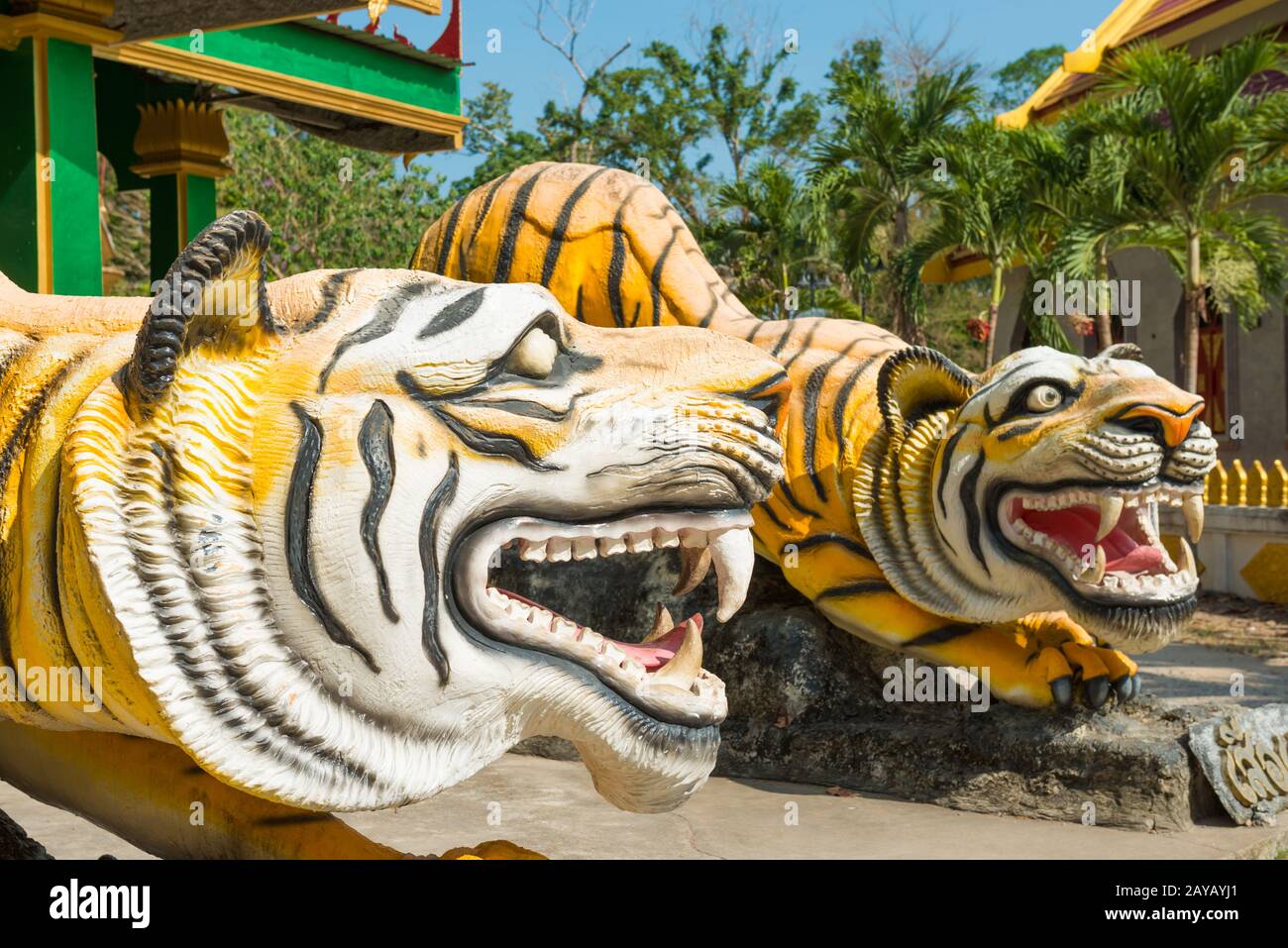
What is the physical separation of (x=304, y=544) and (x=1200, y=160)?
9.50m

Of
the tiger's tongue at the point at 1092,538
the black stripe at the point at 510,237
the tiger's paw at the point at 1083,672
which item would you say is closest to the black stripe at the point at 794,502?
the tiger's tongue at the point at 1092,538

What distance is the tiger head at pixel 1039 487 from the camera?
12.7ft

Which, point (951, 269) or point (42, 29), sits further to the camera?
point (951, 269)

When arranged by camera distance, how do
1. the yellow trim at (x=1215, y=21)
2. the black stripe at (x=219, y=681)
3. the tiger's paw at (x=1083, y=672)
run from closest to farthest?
the black stripe at (x=219, y=681) → the tiger's paw at (x=1083, y=672) → the yellow trim at (x=1215, y=21)

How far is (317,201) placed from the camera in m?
18.7

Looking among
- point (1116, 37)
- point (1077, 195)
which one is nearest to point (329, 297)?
point (1077, 195)

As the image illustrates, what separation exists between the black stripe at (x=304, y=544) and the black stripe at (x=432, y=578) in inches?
3.3

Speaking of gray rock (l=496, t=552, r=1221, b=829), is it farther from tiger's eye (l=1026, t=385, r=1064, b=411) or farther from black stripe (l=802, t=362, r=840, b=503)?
tiger's eye (l=1026, t=385, r=1064, b=411)

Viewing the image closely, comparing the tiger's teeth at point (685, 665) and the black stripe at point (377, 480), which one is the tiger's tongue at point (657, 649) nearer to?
the tiger's teeth at point (685, 665)

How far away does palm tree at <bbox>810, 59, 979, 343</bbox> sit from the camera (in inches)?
551

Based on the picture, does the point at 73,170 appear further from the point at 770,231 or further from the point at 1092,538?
the point at 770,231

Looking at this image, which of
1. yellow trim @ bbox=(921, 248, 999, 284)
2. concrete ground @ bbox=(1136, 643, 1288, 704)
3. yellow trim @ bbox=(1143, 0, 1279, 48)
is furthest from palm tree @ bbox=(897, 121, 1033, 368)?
concrete ground @ bbox=(1136, 643, 1288, 704)

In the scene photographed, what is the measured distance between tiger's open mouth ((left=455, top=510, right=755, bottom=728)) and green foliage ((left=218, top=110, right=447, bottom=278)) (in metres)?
16.4

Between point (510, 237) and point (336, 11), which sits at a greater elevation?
point (336, 11)
